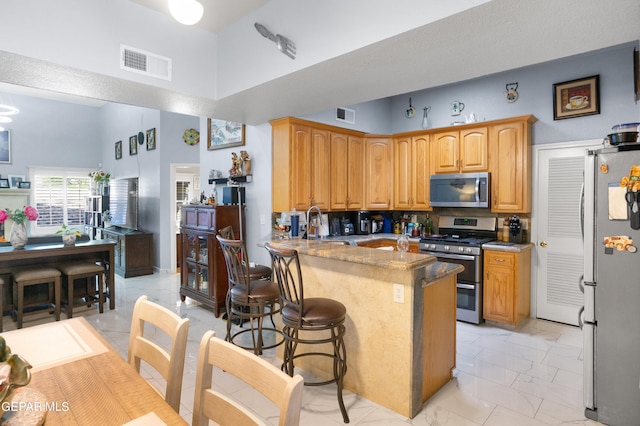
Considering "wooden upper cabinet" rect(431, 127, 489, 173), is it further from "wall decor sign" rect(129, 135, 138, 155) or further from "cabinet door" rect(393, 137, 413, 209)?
"wall decor sign" rect(129, 135, 138, 155)

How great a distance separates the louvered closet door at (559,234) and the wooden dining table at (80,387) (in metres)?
4.65

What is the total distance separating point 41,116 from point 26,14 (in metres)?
7.44

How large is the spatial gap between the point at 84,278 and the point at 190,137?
132 inches

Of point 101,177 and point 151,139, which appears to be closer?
point 151,139

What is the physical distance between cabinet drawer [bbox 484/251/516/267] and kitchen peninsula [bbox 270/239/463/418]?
1.63 meters

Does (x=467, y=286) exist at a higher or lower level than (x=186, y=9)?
lower

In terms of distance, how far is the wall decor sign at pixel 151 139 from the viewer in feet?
23.0

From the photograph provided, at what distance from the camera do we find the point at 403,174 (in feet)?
17.7

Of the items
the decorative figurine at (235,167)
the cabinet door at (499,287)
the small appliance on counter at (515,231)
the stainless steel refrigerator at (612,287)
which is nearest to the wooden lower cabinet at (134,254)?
the decorative figurine at (235,167)

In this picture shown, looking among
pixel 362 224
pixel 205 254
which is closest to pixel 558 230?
pixel 362 224

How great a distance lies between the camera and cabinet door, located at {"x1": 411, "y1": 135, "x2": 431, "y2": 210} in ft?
16.9

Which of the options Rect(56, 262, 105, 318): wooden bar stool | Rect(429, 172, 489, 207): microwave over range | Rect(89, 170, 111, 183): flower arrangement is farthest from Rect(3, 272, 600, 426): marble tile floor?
Rect(89, 170, 111, 183): flower arrangement

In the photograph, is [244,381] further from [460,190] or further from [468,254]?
[460,190]

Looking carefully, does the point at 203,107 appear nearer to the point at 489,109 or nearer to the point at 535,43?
the point at 535,43
